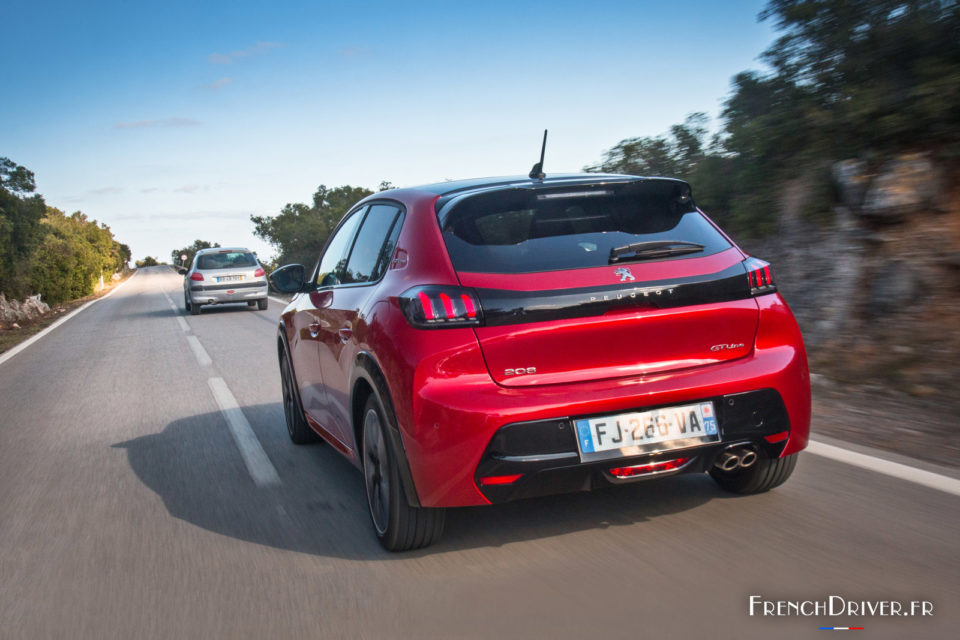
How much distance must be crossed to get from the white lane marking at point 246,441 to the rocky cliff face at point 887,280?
4.32m

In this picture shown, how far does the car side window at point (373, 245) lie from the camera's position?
423cm

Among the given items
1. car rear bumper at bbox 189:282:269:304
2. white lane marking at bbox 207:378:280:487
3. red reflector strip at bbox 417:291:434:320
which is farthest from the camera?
Answer: car rear bumper at bbox 189:282:269:304

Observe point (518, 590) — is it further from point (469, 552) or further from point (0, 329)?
point (0, 329)

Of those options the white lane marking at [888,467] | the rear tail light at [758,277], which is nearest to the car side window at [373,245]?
the rear tail light at [758,277]

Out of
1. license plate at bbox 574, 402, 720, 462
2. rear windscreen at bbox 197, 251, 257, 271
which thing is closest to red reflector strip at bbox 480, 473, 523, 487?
license plate at bbox 574, 402, 720, 462

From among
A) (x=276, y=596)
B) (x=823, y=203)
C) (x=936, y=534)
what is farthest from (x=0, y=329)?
(x=936, y=534)

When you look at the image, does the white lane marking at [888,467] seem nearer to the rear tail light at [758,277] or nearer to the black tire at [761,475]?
the black tire at [761,475]

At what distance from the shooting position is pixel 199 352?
12727mm

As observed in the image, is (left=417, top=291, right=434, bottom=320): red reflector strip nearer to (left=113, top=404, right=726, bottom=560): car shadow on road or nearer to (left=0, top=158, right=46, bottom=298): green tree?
(left=113, top=404, right=726, bottom=560): car shadow on road

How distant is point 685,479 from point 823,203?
4957 mm

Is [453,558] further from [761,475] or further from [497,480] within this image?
[761,475]

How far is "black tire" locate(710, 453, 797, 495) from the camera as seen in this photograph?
414 cm

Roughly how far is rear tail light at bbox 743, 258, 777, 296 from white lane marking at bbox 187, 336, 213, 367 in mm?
8643

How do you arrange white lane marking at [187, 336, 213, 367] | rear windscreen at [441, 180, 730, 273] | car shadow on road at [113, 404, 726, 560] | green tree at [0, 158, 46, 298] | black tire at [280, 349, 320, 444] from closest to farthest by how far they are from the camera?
rear windscreen at [441, 180, 730, 273] → car shadow on road at [113, 404, 726, 560] → black tire at [280, 349, 320, 444] → white lane marking at [187, 336, 213, 367] → green tree at [0, 158, 46, 298]
